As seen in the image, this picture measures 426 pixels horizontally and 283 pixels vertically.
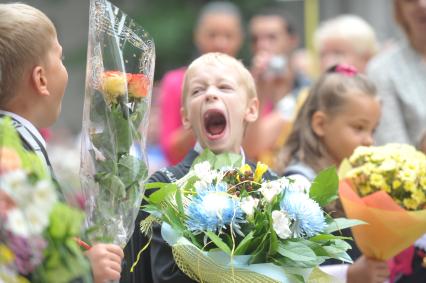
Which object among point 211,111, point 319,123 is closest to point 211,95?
point 211,111

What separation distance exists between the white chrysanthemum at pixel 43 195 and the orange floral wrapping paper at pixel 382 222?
2.12 metres

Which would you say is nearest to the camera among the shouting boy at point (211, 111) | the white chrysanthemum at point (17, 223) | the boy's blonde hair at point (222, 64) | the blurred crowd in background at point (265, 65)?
the white chrysanthemum at point (17, 223)

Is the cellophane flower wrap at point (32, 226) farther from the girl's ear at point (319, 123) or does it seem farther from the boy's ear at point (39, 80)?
the girl's ear at point (319, 123)

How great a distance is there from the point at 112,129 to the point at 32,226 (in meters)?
0.94

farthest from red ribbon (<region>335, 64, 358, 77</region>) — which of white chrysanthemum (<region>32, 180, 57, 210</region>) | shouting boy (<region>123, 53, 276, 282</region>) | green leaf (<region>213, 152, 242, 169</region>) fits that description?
white chrysanthemum (<region>32, 180, 57, 210</region>)

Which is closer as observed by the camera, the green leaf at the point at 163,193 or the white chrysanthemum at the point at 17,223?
the white chrysanthemum at the point at 17,223

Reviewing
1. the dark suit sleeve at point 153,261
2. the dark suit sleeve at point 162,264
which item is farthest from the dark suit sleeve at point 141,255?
the dark suit sleeve at point 162,264

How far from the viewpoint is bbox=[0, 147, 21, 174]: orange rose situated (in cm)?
266

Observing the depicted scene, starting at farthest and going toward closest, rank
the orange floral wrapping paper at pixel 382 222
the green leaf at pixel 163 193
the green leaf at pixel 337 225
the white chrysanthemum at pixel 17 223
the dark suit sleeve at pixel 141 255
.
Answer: the orange floral wrapping paper at pixel 382 222, the dark suit sleeve at pixel 141 255, the green leaf at pixel 337 225, the green leaf at pixel 163 193, the white chrysanthemum at pixel 17 223

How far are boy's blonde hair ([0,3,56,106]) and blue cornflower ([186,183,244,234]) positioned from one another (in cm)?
83

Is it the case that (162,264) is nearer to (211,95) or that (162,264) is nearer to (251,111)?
(211,95)

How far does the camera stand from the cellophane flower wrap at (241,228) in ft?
11.8

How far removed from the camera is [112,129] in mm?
3549

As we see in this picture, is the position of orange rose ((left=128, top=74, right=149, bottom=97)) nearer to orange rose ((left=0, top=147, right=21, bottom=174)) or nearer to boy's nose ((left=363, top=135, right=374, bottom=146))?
orange rose ((left=0, top=147, right=21, bottom=174))
